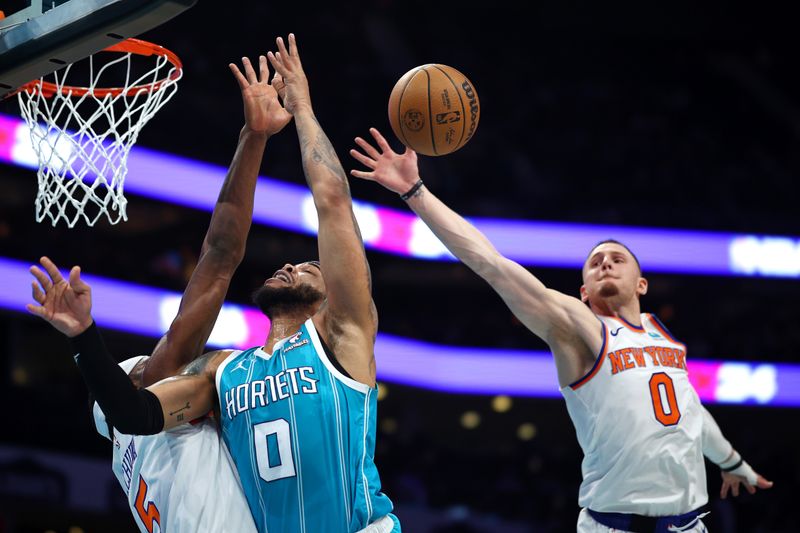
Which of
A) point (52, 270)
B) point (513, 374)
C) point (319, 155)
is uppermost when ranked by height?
point (513, 374)

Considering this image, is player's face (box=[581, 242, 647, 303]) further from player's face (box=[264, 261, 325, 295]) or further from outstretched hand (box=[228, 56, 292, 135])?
outstretched hand (box=[228, 56, 292, 135])

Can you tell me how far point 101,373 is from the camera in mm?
3361

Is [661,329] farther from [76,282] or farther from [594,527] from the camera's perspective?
[76,282]

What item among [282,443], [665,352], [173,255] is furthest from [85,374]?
[173,255]

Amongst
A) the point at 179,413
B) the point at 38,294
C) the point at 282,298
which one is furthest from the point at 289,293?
the point at 38,294

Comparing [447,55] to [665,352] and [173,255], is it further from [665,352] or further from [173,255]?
[665,352]

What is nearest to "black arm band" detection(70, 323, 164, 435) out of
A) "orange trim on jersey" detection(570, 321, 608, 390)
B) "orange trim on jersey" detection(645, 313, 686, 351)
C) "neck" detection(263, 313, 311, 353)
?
"neck" detection(263, 313, 311, 353)

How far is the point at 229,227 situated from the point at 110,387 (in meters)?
1.22

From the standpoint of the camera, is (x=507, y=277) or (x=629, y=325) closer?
(x=507, y=277)

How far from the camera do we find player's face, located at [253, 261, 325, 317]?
13.5 ft

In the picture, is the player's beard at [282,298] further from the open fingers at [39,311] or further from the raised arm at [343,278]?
the open fingers at [39,311]

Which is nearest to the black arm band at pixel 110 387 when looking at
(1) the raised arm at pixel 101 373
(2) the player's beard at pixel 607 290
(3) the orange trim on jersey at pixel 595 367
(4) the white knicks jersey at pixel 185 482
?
(1) the raised arm at pixel 101 373

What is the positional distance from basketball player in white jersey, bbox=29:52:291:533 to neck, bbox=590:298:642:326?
1.66 meters

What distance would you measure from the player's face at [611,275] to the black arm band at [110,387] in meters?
2.15
